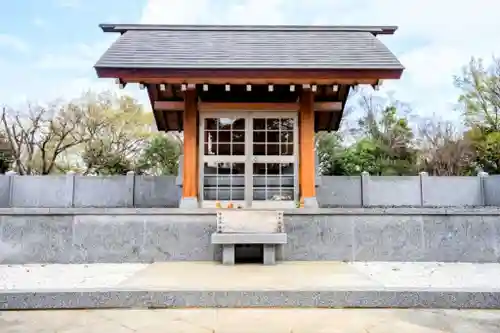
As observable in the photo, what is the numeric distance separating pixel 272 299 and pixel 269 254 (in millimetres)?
2002

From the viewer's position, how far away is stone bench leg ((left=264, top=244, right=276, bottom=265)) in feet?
17.7

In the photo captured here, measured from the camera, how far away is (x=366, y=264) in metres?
5.51

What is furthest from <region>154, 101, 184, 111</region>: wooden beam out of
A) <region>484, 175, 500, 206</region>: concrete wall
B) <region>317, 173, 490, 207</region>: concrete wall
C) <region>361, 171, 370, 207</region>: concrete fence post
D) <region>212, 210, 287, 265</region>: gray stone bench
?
<region>484, 175, 500, 206</region>: concrete wall

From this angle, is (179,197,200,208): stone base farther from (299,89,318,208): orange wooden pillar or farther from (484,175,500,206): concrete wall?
(484,175,500,206): concrete wall

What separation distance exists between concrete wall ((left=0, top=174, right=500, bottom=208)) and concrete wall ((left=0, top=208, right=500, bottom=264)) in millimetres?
6791

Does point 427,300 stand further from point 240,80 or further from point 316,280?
point 240,80

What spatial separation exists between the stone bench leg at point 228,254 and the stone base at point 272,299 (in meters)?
1.96

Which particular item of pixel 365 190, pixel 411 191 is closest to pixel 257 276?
pixel 365 190

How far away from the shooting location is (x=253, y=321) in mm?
3018

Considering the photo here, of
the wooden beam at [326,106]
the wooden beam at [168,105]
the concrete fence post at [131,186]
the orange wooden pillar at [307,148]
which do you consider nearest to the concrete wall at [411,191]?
the wooden beam at [326,106]

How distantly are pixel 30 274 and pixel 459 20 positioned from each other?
21.6 metres

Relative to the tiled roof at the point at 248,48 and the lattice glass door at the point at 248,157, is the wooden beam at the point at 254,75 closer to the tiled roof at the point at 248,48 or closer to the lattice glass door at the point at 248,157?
the tiled roof at the point at 248,48

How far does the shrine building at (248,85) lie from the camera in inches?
265

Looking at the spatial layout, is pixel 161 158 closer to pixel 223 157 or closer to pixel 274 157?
pixel 223 157
